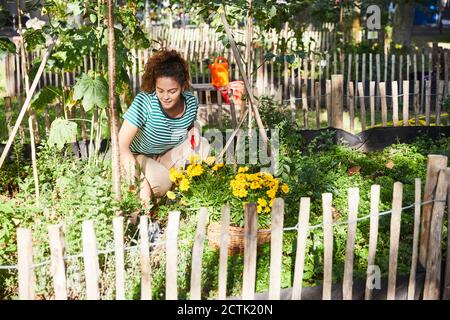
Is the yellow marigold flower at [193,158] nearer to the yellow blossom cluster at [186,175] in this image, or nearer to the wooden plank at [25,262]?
the yellow blossom cluster at [186,175]

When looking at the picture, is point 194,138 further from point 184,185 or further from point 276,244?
point 276,244

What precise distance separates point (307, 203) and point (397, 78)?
825 centimetres

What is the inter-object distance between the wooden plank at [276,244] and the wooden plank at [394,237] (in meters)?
0.58

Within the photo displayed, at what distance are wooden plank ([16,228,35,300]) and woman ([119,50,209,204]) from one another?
1.71 m

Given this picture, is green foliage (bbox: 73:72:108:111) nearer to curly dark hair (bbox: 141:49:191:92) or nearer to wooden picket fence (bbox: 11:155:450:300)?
curly dark hair (bbox: 141:49:191:92)

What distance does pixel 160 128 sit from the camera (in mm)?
4902

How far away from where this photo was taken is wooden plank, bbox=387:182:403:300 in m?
3.35

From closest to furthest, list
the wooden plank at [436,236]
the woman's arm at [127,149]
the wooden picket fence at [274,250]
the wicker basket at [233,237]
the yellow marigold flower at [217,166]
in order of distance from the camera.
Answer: the wooden picket fence at [274,250] < the wooden plank at [436,236] < the wicker basket at [233,237] < the yellow marigold flower at [217,166] < the woman's arm at [127,149]

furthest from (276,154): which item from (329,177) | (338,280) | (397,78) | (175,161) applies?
(397,78)

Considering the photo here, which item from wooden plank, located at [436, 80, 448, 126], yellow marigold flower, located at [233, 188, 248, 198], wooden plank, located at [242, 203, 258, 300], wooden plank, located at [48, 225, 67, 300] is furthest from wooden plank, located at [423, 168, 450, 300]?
wooden plank, located at [436, 80, 448, 126]

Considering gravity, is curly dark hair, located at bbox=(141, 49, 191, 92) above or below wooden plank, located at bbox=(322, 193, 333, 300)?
above

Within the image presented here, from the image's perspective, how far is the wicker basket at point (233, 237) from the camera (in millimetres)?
4113

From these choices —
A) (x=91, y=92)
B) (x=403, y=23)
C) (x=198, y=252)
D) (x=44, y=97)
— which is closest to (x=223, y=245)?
(x=198, y=252)

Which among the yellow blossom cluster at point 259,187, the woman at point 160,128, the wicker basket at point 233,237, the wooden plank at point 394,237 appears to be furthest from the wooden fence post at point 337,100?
the wooden plank at point 394,237
